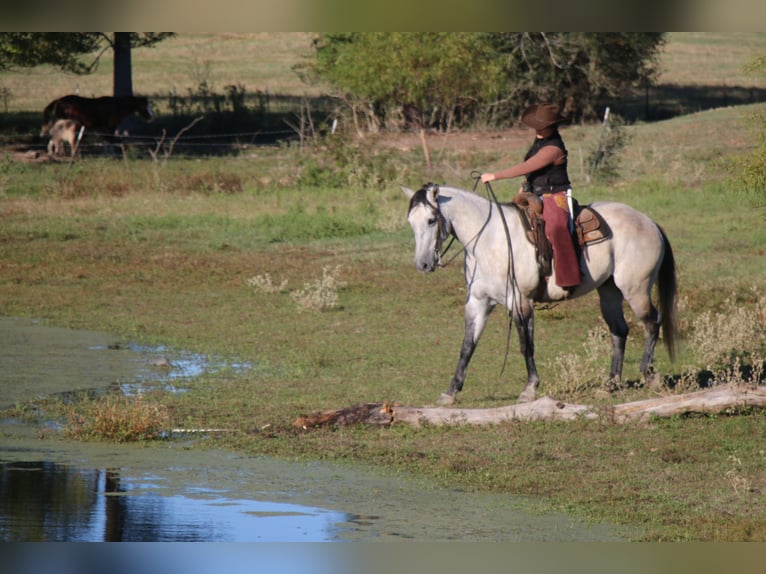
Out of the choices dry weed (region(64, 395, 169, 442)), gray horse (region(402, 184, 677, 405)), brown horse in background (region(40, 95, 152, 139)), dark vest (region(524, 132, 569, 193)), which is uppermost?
dark vest (region(524, 132, 569, 193))

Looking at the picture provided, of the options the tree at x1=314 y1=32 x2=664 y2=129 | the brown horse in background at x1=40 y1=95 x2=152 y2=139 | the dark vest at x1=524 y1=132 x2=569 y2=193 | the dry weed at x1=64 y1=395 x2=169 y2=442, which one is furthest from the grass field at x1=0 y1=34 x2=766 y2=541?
the brown horse in background at x1=40 y1=95 x2=152 y2=139

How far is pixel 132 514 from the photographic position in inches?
292

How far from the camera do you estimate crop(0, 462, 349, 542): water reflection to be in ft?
22.8

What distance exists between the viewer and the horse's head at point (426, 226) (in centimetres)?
997

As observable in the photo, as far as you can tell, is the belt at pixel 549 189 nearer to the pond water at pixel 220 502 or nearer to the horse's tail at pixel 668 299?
the horse's tail at pixel 668 299

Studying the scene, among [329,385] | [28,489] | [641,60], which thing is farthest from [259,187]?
[641,60]

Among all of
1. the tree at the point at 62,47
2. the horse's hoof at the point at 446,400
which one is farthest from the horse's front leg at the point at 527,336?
the tree at the point at 62,47

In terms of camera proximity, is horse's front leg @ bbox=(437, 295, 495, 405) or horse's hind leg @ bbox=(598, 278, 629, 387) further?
horse's hind leg @ bbox=(598, 278, 629, 387)

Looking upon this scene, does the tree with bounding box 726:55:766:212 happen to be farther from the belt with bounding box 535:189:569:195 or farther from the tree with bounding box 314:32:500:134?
the tree with bounding box 314:32:500:134

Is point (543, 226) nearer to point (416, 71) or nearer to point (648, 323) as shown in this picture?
point (648, 323)

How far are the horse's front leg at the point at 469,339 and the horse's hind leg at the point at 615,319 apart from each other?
1320mm

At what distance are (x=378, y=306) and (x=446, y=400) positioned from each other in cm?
524

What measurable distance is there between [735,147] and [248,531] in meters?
22.0

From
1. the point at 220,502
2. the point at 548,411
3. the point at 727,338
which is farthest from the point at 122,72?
the point at 220,502
